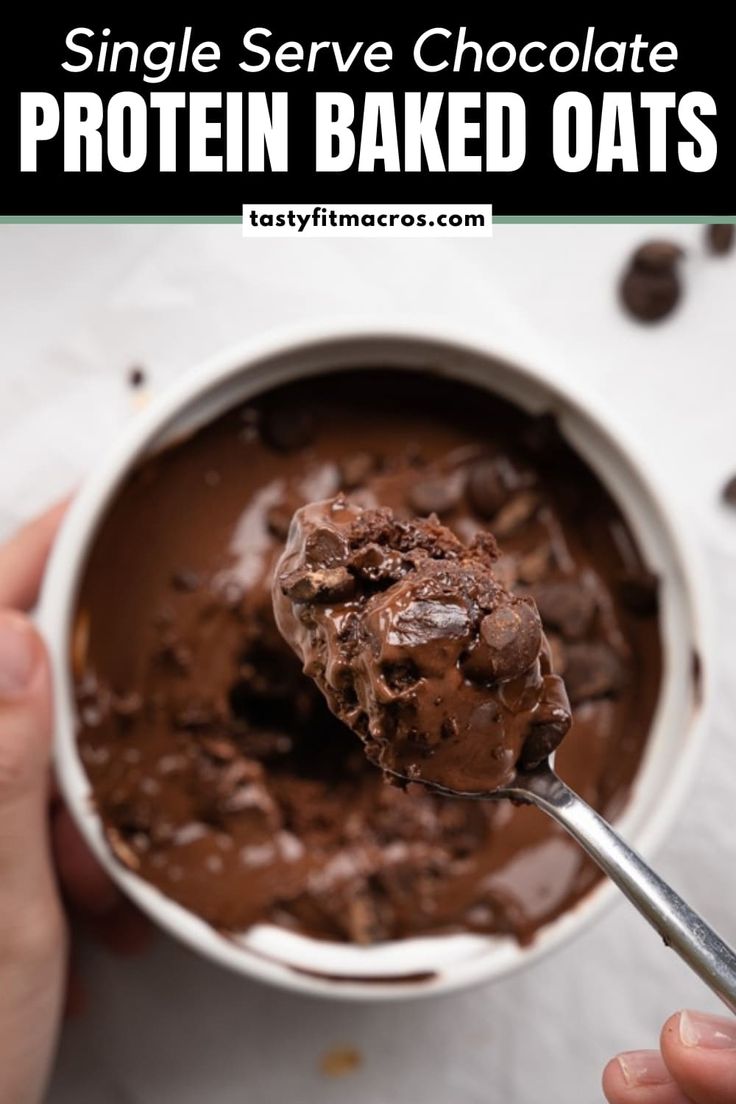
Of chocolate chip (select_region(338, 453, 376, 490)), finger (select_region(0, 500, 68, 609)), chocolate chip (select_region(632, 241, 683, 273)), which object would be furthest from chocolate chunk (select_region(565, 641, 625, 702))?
finger (select_region(0, 500, 68, 609))

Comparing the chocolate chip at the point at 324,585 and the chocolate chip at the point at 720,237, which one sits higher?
the chocolate chip at the point at 720,237

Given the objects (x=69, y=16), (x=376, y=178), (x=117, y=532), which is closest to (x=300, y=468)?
(x=117, y=532)

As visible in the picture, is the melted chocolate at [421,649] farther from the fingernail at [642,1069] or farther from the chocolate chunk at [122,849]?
the chocolate chunk at [122,849]

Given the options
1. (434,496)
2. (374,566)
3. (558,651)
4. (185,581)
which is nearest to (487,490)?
(434,496)

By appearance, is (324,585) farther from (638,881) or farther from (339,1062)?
(339,1062)

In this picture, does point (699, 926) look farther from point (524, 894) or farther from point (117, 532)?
point (117, 532)

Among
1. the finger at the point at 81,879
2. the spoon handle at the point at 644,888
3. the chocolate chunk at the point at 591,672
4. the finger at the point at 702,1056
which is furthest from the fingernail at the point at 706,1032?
the finger at the point at 81,879

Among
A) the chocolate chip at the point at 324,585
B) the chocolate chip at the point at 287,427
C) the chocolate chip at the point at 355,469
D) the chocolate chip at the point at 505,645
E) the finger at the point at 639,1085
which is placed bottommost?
the finger at the point at 639,1085
